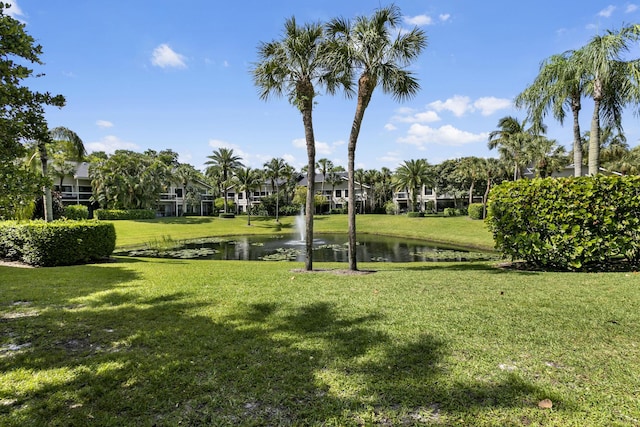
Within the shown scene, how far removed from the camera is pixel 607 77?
10352 millimetres

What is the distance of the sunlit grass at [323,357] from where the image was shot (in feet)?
9.43

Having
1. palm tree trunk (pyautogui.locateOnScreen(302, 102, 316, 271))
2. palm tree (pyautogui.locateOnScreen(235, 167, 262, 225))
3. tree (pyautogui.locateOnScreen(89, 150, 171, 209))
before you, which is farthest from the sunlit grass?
palm tree (pyautogui.locateOnScreen(235, 167, 262, 225))

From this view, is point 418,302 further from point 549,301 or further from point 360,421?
point 360,421

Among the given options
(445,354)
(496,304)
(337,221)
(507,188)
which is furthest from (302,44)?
(337,221)

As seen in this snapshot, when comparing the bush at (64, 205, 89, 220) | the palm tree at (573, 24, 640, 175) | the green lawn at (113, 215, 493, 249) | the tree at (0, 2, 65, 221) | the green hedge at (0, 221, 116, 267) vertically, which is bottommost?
the green lawn at (113, 215, 493, 249)

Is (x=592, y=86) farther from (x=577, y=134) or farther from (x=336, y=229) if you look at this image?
(x=336, y=229)

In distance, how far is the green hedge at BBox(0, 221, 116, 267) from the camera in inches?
451

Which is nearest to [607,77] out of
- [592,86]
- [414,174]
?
[592,86]

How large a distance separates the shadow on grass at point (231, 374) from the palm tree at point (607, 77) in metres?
10.5

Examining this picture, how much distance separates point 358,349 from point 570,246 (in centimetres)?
855

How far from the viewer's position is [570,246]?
31.5 ft

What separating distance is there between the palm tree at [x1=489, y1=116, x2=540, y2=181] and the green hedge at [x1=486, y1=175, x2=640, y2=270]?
25340mm

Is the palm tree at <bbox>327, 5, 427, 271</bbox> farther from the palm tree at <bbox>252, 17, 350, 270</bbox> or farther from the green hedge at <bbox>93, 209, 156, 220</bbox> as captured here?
the green hedge at <bbox>93, 209, 156, 220</bbox>

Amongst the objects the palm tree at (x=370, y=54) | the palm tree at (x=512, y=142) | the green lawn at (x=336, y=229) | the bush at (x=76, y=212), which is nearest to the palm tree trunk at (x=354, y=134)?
the palm tree at (x=370, y=54)
